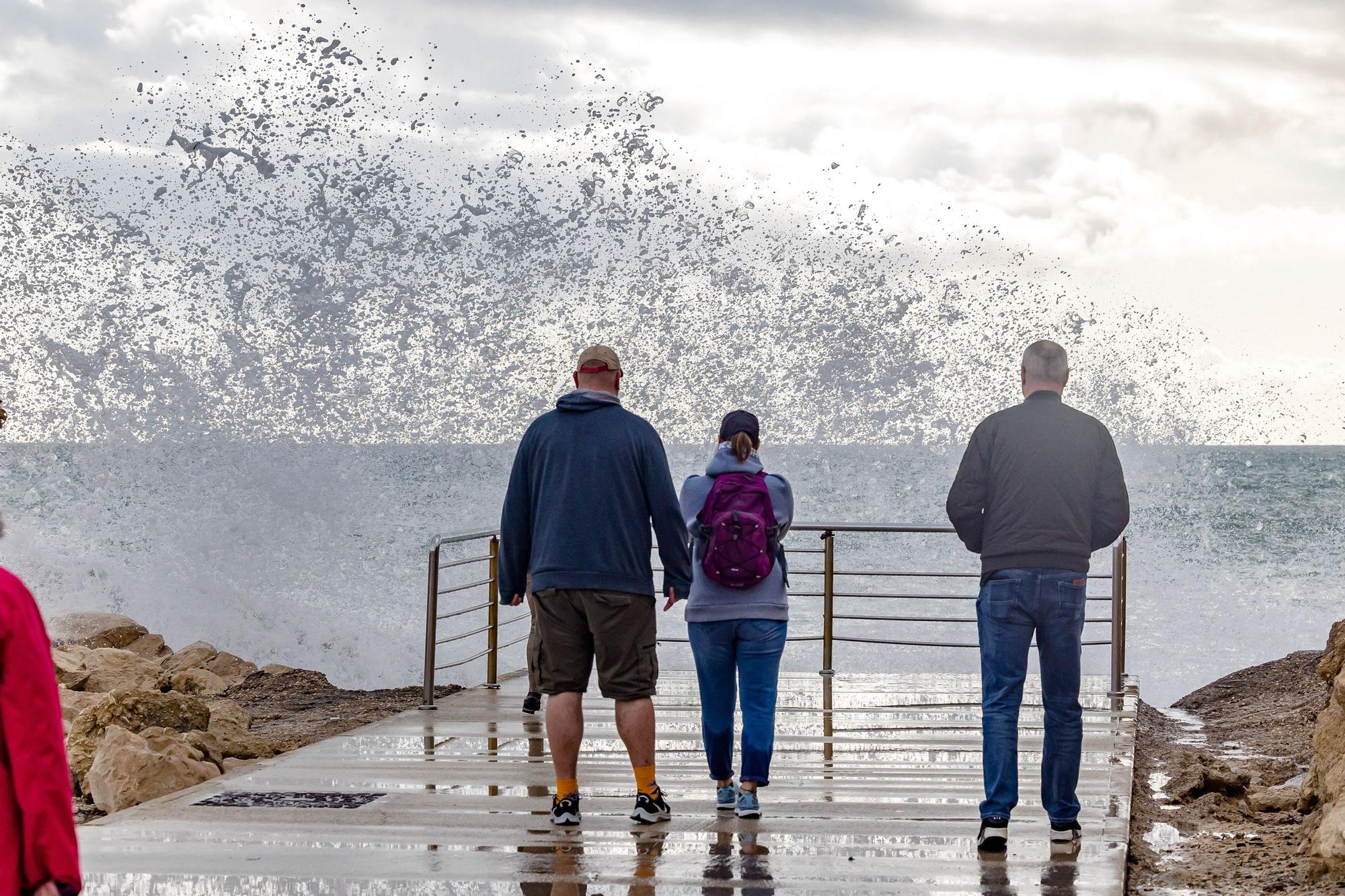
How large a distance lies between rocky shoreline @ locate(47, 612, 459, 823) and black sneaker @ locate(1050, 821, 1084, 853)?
3.11 m

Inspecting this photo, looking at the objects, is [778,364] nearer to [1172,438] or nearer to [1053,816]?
[1172,438]

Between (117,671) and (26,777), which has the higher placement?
(26,777)

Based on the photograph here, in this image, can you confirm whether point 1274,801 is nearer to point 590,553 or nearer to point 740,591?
point 740,591

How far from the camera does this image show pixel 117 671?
1020 centimetres

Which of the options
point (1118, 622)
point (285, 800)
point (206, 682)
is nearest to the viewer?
point (285, 800)

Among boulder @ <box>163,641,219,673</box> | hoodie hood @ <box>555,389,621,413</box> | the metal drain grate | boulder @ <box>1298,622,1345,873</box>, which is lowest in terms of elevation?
boulder @ <box>163,641,219,673</box>

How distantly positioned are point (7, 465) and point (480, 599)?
83.7ft

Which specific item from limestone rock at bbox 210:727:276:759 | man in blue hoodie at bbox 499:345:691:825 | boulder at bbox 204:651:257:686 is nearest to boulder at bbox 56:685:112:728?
limestone rock at bbox 210:727:276:759

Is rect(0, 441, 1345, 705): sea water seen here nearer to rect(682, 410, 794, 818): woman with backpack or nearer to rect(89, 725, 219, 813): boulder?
rect(89, 725, 219, 813): boulder

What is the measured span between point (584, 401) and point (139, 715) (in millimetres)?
3228

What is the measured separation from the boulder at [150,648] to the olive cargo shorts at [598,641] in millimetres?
9424

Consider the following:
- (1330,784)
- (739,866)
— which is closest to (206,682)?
(739,866)

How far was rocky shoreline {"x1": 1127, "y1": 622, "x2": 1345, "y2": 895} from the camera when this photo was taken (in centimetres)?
452

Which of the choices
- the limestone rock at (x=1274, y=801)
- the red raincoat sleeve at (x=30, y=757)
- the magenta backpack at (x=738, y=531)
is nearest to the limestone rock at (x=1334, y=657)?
the limestone rock at (x=1274, y=801)
